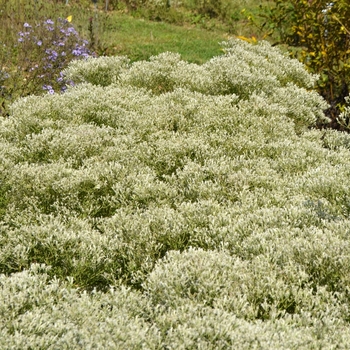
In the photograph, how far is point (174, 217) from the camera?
4562mm

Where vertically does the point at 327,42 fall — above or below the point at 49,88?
above

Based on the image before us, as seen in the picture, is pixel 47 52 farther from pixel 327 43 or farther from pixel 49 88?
pixel 327 43

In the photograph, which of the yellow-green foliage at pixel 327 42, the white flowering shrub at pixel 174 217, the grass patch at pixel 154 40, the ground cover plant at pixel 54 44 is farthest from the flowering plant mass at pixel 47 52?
the yellow-green foliage at pixel 327 42

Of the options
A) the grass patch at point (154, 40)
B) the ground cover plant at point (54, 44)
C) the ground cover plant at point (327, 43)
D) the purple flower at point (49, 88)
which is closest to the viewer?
the ground cover plant at point (327, 43)

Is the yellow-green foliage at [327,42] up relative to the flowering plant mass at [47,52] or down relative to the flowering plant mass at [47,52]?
up

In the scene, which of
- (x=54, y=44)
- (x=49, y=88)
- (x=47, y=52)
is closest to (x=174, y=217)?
(x=49, y=88)

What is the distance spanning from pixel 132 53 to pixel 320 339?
1481cm

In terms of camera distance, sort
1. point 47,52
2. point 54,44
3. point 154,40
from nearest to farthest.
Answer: point 47,52 → point 54,44 → point 154,40

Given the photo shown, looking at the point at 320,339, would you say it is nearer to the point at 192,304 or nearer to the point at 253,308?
the point at 253,308

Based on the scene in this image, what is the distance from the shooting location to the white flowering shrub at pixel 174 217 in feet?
10.2

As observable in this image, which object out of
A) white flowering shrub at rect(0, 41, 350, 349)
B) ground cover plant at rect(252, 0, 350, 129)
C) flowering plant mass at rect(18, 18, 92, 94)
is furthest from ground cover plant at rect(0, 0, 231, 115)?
ground cover plant at rect(252, 0, 350, 129)

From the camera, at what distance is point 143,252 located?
429cm

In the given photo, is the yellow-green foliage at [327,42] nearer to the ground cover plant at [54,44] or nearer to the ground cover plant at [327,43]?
the ground cover plant at [327,43]

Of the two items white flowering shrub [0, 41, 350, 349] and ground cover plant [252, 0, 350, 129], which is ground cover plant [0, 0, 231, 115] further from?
ground cover plant [252, 0, 350, 129]
